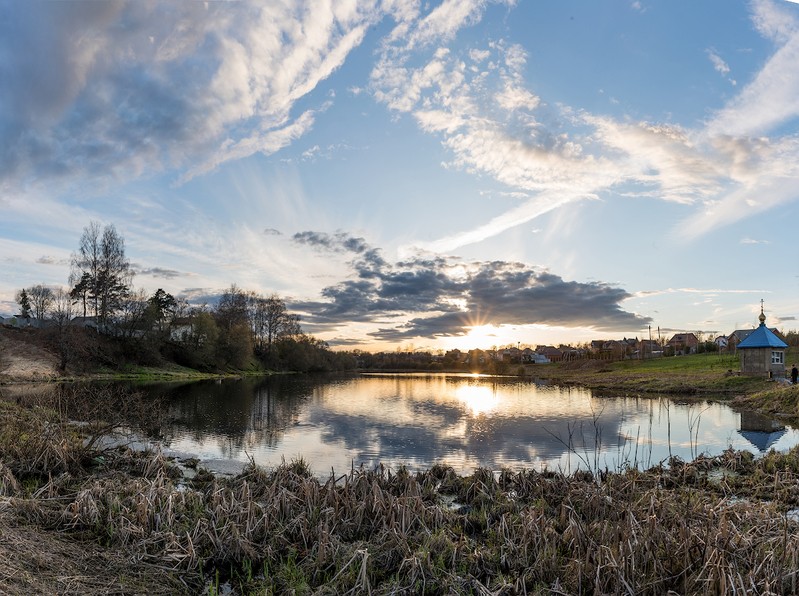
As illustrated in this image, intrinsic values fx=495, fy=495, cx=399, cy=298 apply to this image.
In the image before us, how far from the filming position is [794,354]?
5812 cm

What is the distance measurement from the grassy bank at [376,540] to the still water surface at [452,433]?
206cm

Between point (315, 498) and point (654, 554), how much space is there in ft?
16.8

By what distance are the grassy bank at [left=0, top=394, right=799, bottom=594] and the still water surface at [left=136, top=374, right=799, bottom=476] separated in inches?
81.2

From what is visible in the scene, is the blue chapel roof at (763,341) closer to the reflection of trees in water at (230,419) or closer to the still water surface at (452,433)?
the still water surface at (452,433)

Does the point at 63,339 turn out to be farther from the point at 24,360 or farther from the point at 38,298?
the point at 38,298

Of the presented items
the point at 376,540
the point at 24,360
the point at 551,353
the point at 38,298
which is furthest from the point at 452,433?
the point at 551,353

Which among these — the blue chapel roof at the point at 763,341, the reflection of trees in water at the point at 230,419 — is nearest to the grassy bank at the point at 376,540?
the reflection of trees in water at the point at 230,419

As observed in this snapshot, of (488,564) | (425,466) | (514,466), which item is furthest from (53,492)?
(514,466)

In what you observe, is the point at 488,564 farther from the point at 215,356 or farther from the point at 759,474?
the point at 215,356

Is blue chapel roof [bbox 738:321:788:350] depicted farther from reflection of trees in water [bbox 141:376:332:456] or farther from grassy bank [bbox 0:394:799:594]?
reflection of trees in water [bbox 141:376:332:456]

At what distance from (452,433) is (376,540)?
15.0 m

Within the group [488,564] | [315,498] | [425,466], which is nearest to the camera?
[488,564]

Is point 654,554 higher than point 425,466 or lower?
higher

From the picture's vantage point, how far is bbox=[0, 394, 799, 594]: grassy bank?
574cm
